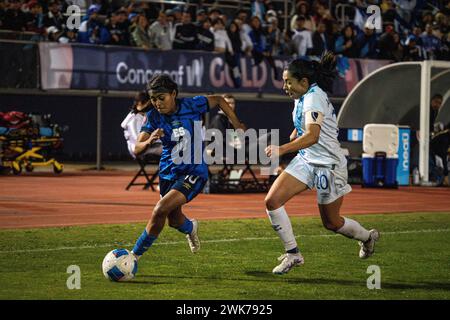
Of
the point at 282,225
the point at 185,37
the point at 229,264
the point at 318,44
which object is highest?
the point at 185,37

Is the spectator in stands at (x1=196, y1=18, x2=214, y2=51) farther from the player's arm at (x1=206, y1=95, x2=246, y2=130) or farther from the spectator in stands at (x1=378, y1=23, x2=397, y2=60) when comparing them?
the player's arm at (x1=206, y1=95, x2=246, y2=130)

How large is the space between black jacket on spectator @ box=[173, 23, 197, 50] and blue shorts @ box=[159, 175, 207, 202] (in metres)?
16.8

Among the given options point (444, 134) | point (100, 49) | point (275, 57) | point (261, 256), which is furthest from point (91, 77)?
point (261, 256)

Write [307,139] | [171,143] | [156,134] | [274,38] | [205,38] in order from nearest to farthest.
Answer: [307,139] < [156,134] < [171,143] < [205,38] < [274,38]

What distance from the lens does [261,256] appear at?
1102 centimetres

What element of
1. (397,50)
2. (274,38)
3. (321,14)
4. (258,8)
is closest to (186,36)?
(274,38)

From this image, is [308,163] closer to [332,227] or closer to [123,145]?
[332,227]

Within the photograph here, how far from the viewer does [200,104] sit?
1011cm

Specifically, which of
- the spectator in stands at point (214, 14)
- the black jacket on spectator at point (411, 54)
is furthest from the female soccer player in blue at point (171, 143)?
the black jacket on spectator at point (411, 54)

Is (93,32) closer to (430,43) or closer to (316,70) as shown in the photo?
(430,43)

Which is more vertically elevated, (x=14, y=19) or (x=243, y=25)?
(x=14, y=19)

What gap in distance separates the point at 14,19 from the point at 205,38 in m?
5.13

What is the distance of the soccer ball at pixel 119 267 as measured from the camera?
908 cm

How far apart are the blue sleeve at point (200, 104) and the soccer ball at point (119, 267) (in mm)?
1756
